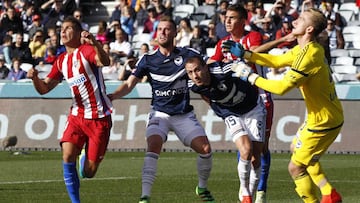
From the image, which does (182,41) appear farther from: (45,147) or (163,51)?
(163,51)

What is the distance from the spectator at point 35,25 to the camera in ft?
102

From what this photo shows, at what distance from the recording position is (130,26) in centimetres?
3047

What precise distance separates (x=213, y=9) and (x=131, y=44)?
246cm

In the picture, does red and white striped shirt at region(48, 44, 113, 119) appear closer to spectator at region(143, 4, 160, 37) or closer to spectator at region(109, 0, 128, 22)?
spectator at region(143, 4, 160, 37)

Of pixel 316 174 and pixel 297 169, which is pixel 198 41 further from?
pixel 297 169

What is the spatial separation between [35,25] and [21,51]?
199 cm

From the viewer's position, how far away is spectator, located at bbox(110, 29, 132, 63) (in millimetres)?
28031

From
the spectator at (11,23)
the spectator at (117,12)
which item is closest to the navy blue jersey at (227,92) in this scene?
the spectator at (117,12)

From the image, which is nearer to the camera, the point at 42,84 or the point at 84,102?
the point at 84,102

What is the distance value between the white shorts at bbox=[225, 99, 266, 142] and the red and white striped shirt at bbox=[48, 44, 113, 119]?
1558 millimetres

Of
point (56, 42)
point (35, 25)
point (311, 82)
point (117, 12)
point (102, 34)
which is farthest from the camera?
point (35, 25)

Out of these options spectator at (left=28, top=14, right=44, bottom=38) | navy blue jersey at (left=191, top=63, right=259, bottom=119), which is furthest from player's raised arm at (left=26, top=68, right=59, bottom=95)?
spectator at (left=28, top=14, right=44, bottom=38)

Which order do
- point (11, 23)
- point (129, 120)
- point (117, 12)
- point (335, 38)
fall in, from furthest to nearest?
1. point (11, 23)
2. point (117, 12)
3. point (335, 38)
4. point (129, 120)

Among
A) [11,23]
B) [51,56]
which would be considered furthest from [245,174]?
[11,23]
